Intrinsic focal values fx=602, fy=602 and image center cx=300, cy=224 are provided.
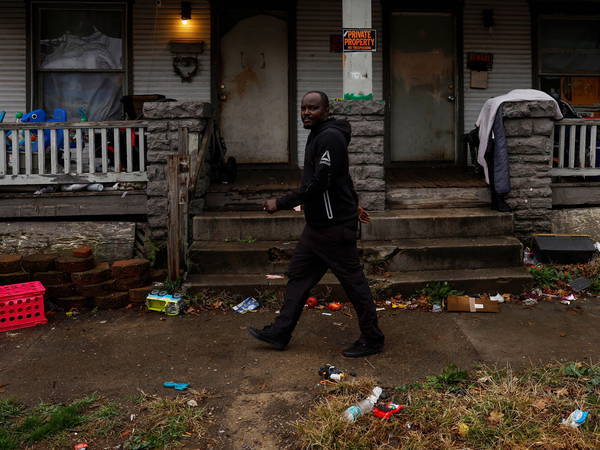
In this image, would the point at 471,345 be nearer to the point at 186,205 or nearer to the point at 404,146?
the point at 186,205

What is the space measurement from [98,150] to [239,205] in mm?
2188

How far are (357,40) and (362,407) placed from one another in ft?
15.5

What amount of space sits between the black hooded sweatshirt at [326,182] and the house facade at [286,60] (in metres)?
5.11

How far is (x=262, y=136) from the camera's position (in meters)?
9.70

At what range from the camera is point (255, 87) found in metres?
9.64

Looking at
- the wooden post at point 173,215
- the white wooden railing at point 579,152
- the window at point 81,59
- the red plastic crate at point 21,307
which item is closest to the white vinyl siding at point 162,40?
the window at point 81,59

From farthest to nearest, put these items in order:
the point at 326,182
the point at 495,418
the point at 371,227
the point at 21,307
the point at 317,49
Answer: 1. the point at 317,49
2. the point at 371,227
3. the point at 21,307
4. the point at 326,182
5. the point at 495,418

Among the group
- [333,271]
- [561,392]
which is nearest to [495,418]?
[561,392]

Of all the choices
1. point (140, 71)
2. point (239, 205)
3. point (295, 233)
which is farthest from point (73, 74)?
point (295, 233)

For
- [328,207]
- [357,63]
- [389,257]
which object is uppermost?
[357,63]

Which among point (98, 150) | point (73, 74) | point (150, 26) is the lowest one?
point (98, 150)

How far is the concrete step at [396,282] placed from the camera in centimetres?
597

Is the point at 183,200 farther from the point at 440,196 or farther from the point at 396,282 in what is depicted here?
the point at 440,196

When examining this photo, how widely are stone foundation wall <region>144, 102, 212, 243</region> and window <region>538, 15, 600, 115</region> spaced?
6144mm
